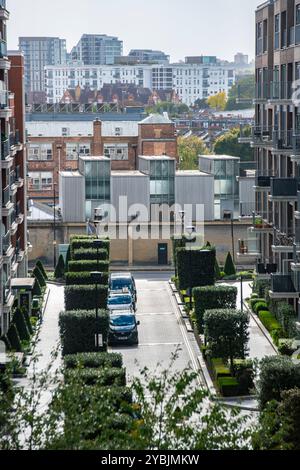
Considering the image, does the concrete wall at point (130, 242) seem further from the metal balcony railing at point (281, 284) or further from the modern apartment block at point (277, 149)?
the metal balcony railing at point (281, 284)

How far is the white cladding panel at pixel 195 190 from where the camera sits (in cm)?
9206

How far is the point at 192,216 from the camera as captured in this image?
298 feet

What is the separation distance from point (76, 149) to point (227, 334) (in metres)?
77.6

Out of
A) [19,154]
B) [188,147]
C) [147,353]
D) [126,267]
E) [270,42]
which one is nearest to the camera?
[147,353]

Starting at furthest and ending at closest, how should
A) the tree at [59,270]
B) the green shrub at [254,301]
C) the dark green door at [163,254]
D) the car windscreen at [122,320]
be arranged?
the dark green door at [163,254] < the tree at [59,270] < the green shrub at [254,301] < the car windscreen at [122,320]

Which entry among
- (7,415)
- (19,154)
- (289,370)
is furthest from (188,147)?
(7,415)

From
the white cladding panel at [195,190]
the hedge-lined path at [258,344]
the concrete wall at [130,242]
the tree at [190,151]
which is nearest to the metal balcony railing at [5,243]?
the hedge-lined path at [258,344]

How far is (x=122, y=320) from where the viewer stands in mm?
59562

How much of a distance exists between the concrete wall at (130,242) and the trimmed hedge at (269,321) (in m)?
25.4

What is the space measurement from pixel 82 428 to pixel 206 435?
2649 millimetres

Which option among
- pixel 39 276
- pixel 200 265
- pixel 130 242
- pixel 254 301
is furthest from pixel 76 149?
pixel 254 301

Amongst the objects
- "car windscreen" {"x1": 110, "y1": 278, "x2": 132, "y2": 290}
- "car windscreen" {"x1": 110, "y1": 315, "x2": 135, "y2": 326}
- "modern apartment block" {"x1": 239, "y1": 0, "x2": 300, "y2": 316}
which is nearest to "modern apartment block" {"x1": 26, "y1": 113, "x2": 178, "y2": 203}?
"modern apartment block" {"x1": 239, "y1": 0, "x2": 300, "y2": 316}

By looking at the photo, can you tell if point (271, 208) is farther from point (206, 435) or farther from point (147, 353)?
point (206, 435)

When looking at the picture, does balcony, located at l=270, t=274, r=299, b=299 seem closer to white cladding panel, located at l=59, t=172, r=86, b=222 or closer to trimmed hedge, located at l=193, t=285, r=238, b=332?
trimmed hedge, located at l=193, t=285, r=238, b=332
